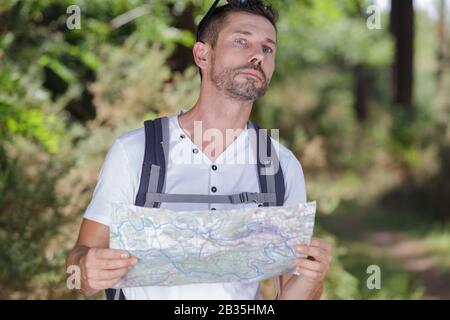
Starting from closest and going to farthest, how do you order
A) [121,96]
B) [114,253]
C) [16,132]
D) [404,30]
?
1. [114,253]
2. [16,132]
3. [121,96]
4. [404,30]

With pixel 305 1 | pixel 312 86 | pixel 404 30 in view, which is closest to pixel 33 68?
pixel 305 1

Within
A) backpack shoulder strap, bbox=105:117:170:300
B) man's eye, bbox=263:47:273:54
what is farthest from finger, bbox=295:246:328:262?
man's eye, bbox=263:47:273:54

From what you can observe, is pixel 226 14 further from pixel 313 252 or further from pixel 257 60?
pixel 313 252

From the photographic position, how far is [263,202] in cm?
270

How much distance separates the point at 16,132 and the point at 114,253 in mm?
3088

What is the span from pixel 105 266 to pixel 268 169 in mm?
717

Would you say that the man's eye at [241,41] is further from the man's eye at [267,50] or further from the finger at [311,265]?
the finger at [311,265]

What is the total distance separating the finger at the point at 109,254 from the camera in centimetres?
236

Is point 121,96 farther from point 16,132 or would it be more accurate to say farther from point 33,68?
point 16,132

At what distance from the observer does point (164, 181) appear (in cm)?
262

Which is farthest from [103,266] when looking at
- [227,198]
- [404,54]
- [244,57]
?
[404,54]

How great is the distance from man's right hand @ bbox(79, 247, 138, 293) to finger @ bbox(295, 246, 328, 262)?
542 millimetres

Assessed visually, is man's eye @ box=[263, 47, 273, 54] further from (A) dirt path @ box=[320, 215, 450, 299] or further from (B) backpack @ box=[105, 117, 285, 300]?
(A) dirt path @ box=[320, 215, 450, 299]

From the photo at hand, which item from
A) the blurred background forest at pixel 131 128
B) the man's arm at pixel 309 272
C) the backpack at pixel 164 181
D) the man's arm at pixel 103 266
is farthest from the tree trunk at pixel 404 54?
the man's arm at pixel 103 266
